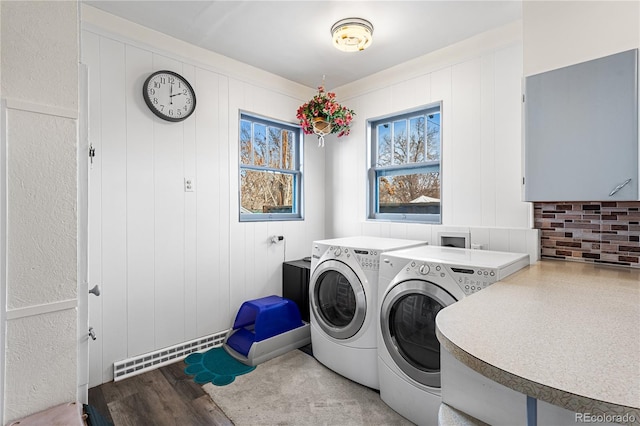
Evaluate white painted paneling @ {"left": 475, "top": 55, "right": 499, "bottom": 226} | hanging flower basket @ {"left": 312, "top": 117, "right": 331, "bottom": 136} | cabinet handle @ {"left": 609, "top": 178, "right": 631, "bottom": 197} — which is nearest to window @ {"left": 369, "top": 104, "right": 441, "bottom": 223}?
white painted paneling @ {"left": 475, "top": 55, "right": 499, "bottom": 226}

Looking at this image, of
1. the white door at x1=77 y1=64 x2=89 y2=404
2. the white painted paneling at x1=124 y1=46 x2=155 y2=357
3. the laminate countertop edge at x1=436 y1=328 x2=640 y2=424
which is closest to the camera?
the laminate countertop edge at x1=436 y1=328 x2=640 y2=424

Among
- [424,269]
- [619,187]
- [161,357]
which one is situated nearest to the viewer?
[619,187]

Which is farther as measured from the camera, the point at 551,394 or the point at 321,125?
the point at 321,125

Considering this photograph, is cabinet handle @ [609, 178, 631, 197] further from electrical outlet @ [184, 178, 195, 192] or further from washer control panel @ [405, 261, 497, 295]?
electrical outlet @ [184, 178, 195, 192]

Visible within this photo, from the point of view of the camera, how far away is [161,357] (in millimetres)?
2445

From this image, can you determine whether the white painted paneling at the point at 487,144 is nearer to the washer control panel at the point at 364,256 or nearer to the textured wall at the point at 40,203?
the washer control panel at the point at 364,256

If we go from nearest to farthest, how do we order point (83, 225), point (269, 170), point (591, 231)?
point (83, 225) → point (591, 231) → point (269, 170)

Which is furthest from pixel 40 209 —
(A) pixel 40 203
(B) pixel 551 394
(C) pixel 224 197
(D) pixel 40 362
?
(C) pixel 224 197

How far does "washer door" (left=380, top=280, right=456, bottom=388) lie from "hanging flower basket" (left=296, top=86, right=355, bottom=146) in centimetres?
150

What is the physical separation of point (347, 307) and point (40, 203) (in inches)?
75.8

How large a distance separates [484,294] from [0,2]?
1867 millimetres

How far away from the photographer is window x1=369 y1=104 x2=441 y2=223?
9.39ft

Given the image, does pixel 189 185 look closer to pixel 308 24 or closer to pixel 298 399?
pixel 308 24

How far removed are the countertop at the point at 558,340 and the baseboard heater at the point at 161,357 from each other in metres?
2.26
